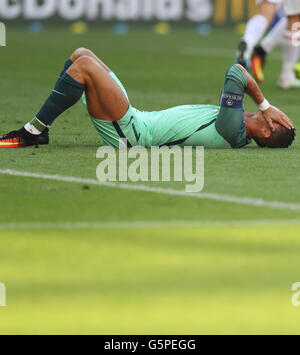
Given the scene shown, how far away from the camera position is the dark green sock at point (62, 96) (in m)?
8.42

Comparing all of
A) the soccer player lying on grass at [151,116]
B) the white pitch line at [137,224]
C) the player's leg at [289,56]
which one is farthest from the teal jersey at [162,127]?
the player's leg at [289,56]

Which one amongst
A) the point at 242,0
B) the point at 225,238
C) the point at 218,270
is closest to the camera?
the point at 218,270

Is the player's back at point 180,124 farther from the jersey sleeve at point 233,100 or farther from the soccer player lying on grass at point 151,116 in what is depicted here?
the jersey sleeve at point 233,100

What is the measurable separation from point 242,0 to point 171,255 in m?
23.1

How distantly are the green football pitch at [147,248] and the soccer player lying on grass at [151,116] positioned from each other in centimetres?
17

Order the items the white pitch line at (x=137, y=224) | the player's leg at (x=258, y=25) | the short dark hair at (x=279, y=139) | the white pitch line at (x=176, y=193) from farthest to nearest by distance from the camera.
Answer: the player's leg at (x=258, y=25) → the short dark hair at (x=279, y=139) → the white pitch line at (x=176, y=193) → the white pitch line at (x=137, y=224)

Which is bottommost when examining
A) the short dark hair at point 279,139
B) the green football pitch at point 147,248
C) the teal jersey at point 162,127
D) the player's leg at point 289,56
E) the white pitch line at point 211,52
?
the green football pitch at point 147,248

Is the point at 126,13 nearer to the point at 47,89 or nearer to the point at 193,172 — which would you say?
the point at 47,89

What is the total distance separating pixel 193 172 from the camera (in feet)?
25.9

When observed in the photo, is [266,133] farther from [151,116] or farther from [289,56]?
[289,56]

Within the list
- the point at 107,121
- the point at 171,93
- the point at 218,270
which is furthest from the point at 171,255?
the point at 171,93

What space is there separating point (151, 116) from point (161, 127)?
0.12m

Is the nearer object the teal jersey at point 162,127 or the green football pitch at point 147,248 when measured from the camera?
the green football pitch at point 147,248
